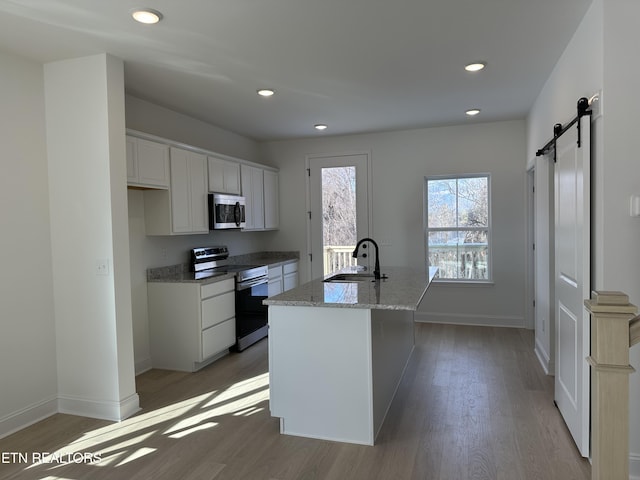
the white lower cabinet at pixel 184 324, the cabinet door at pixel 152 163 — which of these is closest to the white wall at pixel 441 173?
the white lower cabinet at pixel 184 324

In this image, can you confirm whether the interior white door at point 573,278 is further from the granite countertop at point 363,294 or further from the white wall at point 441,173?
the white wall at point 441,173

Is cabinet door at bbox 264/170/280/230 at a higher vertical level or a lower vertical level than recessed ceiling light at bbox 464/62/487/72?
lower

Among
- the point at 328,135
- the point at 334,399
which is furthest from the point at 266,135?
the point at 334,399

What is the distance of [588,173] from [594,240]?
36cm

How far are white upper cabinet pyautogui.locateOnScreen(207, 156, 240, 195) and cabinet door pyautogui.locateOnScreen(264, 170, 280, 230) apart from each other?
76 cm

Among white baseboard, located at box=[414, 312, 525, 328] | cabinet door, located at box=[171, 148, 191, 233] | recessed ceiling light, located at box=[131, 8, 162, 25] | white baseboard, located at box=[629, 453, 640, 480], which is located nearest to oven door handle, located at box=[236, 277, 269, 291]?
cabinet door, located at box=[171, 148, 191, 233]

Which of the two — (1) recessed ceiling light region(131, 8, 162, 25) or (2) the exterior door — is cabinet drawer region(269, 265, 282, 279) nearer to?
(2) the exterior door

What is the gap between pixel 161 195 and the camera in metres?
3.87

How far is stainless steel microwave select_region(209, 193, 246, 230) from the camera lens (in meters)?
4.45

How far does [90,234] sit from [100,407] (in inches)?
48.7

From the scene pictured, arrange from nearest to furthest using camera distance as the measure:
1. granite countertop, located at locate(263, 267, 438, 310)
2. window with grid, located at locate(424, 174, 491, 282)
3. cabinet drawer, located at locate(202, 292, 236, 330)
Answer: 1. granite countertop, located at locate(263, 267, 438, 310)
2. cabinet drawer, located at locate(202, 292, 236, 330)
3. window with grid, located at locate(424, 174, 491, 282)

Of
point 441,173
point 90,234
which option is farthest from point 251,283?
point 441,173

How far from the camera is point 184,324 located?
3916mm

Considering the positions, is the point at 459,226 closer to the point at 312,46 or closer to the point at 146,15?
the point at 312,46
